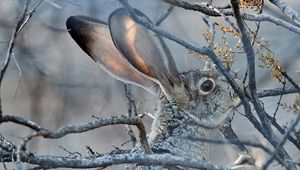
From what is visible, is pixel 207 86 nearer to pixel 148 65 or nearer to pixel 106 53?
pixel 148 65

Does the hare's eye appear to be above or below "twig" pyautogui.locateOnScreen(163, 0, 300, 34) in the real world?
above

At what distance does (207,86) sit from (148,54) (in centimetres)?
31

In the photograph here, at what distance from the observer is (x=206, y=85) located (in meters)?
3.34

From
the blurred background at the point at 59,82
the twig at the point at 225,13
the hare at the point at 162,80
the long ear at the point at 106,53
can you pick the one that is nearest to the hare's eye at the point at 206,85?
the hare at the point at 162,80

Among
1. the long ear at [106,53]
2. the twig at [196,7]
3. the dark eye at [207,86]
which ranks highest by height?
the long ear at [106,53]

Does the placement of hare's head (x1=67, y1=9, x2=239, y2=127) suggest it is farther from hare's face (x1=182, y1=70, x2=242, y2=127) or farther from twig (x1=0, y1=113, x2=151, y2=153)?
twig (x1=0, y1=113, x2=151, y2=153)

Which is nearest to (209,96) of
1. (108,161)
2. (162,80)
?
(162,80)

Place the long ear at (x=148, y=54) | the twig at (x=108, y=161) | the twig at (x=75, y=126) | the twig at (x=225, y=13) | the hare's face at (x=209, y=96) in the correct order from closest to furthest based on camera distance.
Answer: the twig at (x=75, y=126)
the twig at (x=108, y=161)
the twig at (x=225, y=13)
the long ear at (x=148, y=54)
the hare's face at (x=209, y=96)

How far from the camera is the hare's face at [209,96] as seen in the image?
330cm

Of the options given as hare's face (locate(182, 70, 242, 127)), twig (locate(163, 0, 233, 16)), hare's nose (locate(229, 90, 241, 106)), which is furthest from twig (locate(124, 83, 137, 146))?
twig (locate(163, 0, 233, 16))

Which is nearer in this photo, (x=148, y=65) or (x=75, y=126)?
(x=75, y=126)

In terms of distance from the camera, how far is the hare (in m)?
3.11

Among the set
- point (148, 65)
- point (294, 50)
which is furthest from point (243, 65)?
point (148, 65)

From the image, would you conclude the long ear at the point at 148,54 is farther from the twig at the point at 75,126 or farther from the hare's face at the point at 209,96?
the twig at the point at 75,126
